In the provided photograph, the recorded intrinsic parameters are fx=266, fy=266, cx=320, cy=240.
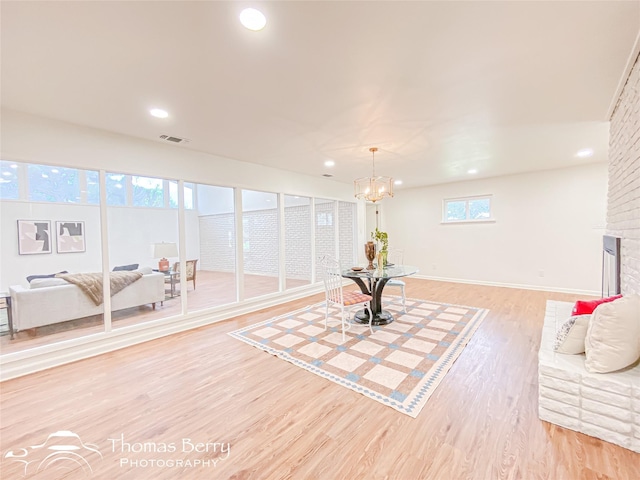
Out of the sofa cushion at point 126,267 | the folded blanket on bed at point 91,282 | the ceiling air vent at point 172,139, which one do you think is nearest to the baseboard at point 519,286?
the ceiling air vent at point 172,139

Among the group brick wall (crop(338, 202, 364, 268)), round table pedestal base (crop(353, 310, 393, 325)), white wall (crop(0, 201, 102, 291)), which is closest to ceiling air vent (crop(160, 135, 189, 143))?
white wall (crop(0, 201, 102, 291))

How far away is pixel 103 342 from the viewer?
10.00 ft

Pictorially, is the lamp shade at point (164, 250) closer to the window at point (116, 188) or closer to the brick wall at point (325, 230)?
the window at point (116, 188)

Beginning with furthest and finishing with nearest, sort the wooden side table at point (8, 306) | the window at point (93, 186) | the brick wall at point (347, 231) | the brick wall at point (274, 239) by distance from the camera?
the brick wall at point (347, 231), the brick wall at point (274, 239), the window at point (93, 186), the wooden side table at point (8, 306)

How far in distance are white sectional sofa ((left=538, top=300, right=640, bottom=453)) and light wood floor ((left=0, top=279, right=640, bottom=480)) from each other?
73mm

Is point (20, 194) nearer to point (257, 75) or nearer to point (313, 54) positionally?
point (257, 75)

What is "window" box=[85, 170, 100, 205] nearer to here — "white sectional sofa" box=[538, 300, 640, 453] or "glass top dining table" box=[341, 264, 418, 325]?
"glass top dining table" box=[341, 264, 418, 325]

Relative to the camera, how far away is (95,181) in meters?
3.14

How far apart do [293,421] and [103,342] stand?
259cm

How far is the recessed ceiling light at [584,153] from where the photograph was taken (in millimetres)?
4094

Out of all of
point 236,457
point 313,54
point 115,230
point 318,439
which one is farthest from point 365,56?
point 115,230

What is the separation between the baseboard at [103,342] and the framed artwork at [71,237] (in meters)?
1.39

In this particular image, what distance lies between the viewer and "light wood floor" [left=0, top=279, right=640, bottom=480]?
1.47m

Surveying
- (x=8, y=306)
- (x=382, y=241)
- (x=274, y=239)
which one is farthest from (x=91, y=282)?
(x=382, y=241)
